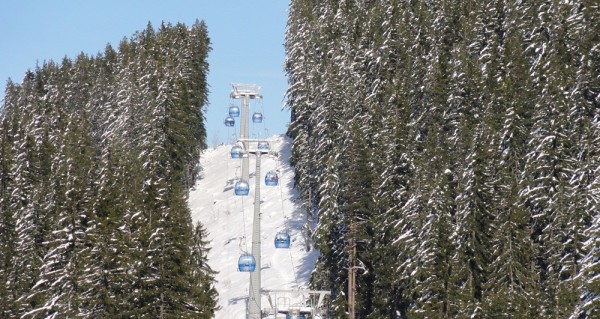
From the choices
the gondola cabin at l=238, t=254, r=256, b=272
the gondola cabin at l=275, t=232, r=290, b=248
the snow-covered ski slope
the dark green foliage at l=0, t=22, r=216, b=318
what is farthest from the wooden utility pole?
the snow-covered ski slope

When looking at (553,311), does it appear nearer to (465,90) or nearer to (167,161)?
(465,90)

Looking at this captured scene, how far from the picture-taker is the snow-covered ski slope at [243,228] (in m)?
68.8

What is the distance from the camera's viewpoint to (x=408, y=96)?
6394 centimetres

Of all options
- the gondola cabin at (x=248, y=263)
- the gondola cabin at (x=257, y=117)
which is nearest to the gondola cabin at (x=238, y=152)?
the gondola cabin at (x=248, y=263)

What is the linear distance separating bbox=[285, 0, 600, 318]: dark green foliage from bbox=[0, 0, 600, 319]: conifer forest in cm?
12

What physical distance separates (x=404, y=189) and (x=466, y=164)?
406 cm

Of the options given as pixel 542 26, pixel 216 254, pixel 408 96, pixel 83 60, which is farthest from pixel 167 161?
pixel 83 60

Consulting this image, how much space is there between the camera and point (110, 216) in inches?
1960

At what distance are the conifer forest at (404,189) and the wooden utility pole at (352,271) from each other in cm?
12

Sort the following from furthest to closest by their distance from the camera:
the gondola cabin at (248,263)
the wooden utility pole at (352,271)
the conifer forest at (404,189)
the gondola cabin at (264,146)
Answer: the wooden utility pole at (352,271) → the gondola cabin at (264,146) → the gondola cabin at (248,263) → the conifer forest at (404,189)

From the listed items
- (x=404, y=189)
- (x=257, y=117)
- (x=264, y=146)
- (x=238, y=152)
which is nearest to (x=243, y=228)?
(x=257, y=117)

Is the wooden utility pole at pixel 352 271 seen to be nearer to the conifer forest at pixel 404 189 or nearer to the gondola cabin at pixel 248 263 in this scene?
the conifer forest at pixel 404 189

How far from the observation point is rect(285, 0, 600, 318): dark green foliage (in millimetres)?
43688

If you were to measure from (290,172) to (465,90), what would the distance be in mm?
34675
